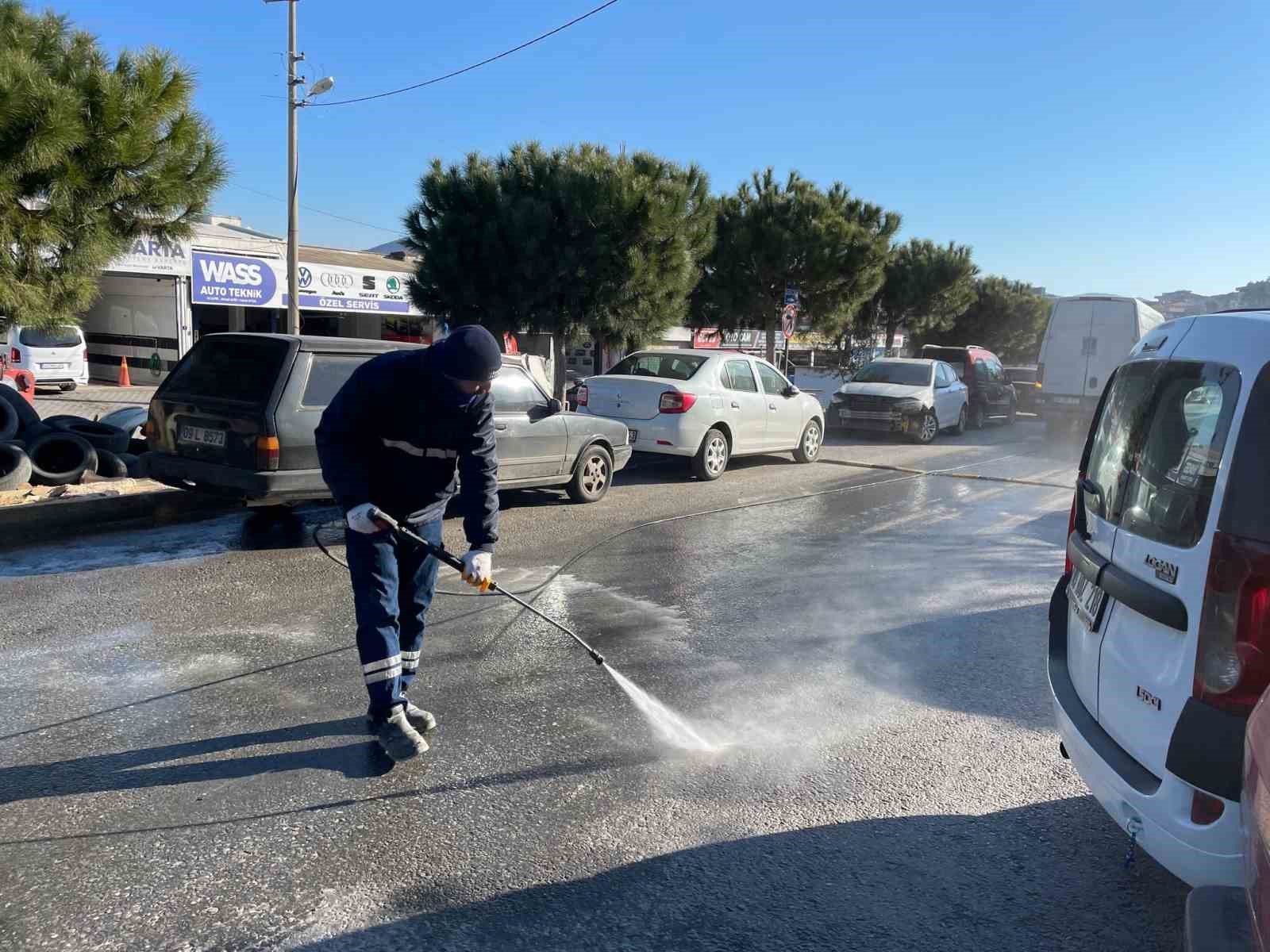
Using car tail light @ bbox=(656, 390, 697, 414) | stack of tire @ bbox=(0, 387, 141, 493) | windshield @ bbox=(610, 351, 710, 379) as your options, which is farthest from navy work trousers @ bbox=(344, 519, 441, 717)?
windshield @ bbox=(610, 351, 710, 379)

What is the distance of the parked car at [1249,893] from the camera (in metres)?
1.62

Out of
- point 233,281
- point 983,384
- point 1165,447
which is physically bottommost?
point 983,384

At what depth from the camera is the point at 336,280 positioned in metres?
29.4

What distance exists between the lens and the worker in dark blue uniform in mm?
3992

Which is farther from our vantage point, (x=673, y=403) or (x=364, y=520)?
(x=673, y=403)

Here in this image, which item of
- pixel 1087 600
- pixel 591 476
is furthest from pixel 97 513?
pixel 1087 600

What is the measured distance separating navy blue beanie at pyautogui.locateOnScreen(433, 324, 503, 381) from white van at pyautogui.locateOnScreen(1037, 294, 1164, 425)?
671 inches

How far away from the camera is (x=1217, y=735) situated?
2584 millimetres

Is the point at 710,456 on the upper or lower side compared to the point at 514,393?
lower

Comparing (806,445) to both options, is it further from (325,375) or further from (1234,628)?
(1234,628)

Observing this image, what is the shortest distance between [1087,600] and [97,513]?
778cm

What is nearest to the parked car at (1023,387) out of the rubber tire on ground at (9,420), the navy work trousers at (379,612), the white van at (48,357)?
the white van at (48,357)

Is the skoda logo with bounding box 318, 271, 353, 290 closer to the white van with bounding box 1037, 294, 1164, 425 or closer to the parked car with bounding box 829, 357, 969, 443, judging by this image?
the parked car with bounding box 829, 357, 969, 443

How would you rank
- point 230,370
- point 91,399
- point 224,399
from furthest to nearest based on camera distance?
1. point 91,399
2. point 230,370
3. point 224,399
